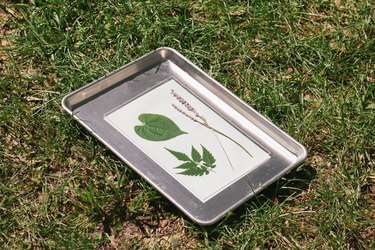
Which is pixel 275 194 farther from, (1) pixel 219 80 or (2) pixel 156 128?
(1) pixel 219 80

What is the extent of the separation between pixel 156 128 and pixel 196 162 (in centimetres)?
24

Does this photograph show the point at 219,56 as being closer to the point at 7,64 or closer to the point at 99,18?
the point at 99,18

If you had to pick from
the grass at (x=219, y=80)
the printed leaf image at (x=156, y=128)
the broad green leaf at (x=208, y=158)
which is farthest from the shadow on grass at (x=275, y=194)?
the printed leaf image at (x=156, y=128)

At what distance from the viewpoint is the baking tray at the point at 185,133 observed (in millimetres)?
2855

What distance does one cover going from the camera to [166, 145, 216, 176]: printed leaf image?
291 cm

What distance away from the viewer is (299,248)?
2752 mm

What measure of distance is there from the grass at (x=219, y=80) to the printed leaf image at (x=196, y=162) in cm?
16

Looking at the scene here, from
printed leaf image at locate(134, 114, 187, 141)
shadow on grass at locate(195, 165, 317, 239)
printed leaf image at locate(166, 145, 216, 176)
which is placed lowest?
shadow on grass at locate(195, 165, 317, 239)

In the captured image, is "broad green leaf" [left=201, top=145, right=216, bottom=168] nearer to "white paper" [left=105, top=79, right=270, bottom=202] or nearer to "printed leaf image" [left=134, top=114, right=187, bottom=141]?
"white paper" [left=105, top=79, right=270, bottom=202]

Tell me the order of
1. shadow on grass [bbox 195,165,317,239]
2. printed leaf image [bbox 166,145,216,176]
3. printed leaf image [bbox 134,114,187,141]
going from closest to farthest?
shadow on grass [bbox 195,165,317,239] < printed leaf image [bbox 166,145,216,176] < printed leaf image [bbox 134,114,187,141]

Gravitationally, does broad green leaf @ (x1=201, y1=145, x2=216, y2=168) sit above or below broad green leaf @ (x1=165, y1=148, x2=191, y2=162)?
below

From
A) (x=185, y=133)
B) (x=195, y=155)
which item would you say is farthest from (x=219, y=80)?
(x=195, y=155)

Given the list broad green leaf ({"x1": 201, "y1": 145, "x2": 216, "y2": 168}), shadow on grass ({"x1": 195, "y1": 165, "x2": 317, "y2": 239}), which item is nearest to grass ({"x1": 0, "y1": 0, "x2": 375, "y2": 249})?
shadow on grass ({"x1": 195, "y1": 165, "x2": 317, "y2": 239})

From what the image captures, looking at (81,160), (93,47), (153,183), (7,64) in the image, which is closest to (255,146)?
(153,183)
